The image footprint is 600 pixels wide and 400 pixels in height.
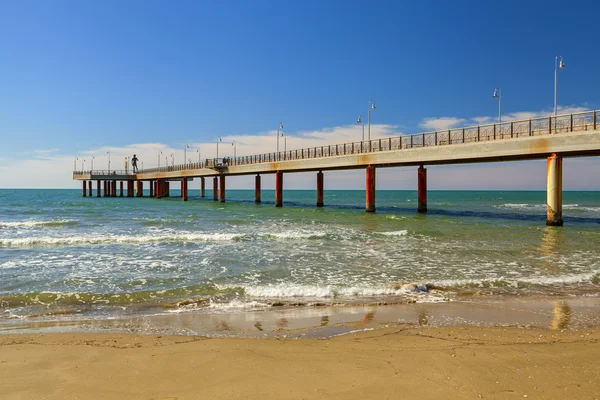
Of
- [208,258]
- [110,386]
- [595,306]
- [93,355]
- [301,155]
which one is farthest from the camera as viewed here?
[301,155]

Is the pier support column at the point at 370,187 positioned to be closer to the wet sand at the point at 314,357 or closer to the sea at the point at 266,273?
the sea at the point at 266,273

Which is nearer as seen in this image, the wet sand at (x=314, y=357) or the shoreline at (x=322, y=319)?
the wet sand at (x=314, y=357)

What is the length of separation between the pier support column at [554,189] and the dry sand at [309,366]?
2347 cm

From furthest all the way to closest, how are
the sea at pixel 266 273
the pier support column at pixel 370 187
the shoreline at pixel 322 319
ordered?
1. the pier support column at pixel 370 187
2. the sea at pixel 266 273
3. the shoreline at pixel 322 319

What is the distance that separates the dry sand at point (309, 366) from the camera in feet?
15.5

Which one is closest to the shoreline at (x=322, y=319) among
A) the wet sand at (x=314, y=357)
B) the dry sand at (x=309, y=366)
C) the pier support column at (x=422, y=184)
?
the wet sand at (x=314, y=357)

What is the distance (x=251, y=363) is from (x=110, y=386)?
1.67 metres

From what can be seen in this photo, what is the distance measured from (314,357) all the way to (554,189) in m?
27.3

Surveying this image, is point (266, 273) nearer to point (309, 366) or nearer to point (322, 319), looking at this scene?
point (322, 319)

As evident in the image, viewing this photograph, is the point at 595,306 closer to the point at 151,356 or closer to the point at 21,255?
the point at 151,356

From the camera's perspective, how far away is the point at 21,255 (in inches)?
675

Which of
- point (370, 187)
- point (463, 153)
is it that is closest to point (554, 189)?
point (463, 153)

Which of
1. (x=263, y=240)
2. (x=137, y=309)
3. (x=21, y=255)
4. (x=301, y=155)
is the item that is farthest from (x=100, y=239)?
(x=301, y=155)

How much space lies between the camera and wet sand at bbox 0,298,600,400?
4.78 m
